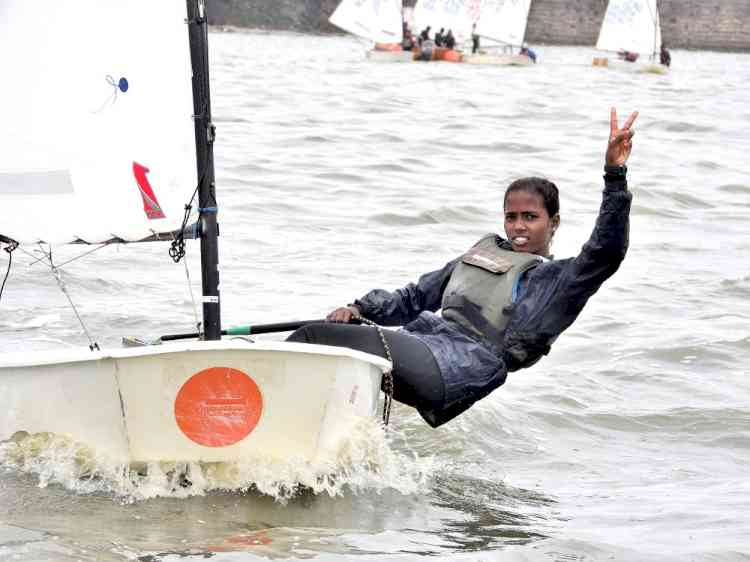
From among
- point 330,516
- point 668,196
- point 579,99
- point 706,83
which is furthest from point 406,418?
point 706,83

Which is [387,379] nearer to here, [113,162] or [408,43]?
[113,162]

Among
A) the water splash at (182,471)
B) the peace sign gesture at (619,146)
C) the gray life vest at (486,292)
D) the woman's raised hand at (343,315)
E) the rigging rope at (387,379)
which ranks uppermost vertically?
the peace sign gesture at (619,146)

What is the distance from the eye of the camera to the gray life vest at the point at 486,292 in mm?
4129

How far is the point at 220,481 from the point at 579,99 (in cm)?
2152

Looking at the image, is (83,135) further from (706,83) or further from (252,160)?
(706,83)

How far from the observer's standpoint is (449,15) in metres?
37.9

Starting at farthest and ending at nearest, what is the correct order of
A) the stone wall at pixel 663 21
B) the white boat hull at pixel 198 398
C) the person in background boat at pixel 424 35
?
the stone wall at pixel 663 21
the person in background boat at pixel 424 35
the white boat hull at pixel 198 398

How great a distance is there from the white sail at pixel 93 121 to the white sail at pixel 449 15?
33.6 metres

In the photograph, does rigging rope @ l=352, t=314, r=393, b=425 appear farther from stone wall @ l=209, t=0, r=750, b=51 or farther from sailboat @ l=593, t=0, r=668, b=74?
stone wall @ l=209, t=0, r=750, b=51

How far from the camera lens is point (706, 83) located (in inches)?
Answer: 1253

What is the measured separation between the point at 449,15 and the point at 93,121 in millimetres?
34388

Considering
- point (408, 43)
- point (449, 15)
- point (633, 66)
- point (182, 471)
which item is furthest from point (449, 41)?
point (182, 471)


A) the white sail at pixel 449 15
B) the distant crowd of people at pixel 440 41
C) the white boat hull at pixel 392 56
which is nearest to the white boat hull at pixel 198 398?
the white boat hull at pixel 392 56

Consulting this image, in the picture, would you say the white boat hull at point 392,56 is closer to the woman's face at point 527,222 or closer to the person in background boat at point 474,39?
the person in background boat at point 474,39
